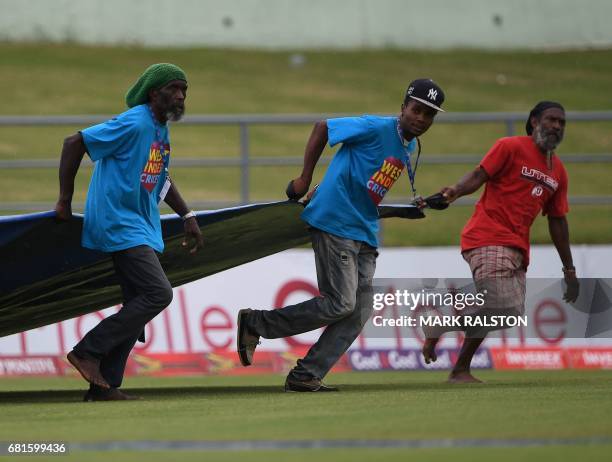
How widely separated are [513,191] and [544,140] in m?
0.40

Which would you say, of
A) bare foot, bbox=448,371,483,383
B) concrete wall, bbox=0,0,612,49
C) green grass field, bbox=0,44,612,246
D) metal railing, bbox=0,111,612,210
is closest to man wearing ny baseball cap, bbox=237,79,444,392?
bare foot, bbox=448,371,483,383

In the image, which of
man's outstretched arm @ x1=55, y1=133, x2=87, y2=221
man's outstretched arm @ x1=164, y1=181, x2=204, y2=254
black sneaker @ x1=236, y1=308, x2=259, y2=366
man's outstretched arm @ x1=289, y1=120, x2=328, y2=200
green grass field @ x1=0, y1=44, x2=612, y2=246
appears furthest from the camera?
green grass field @ x1=0, y1=44, x2=612, y2=246

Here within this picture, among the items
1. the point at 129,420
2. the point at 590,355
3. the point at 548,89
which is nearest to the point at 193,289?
the point at 590,355

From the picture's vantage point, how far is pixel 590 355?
12625 millimetres

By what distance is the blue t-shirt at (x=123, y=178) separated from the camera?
8.23 metres

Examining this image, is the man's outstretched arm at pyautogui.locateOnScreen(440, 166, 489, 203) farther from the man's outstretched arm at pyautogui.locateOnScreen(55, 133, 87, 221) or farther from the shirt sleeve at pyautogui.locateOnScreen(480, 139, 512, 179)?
the man's outstretched arm at pyautogui.locateOnScreen(55, 133, 87, 221)

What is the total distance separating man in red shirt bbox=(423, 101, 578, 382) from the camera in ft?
30.8

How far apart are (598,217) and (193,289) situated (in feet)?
18.1

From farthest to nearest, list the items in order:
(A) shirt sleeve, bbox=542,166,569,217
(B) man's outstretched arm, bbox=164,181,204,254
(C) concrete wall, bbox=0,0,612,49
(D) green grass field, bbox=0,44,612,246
A: (C) concrete wall, bbox=0,0,612,49 → (D) green grass field, bbox=0,44,612,246 → (A) shirt sleeve, bbox=542,166,569,217 → (B) man's outstretched arm, bbox=164,181,204,254

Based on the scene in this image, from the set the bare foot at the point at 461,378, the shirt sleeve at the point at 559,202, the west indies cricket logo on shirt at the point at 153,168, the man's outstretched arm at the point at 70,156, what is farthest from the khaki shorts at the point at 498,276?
the man's outstretched arm at the point at 70,156

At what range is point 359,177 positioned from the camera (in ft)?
29.1

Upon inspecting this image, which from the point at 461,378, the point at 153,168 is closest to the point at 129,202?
the point at 153,168

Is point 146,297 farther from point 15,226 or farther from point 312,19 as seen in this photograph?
point 312,19

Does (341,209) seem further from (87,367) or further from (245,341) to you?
(87,367)
